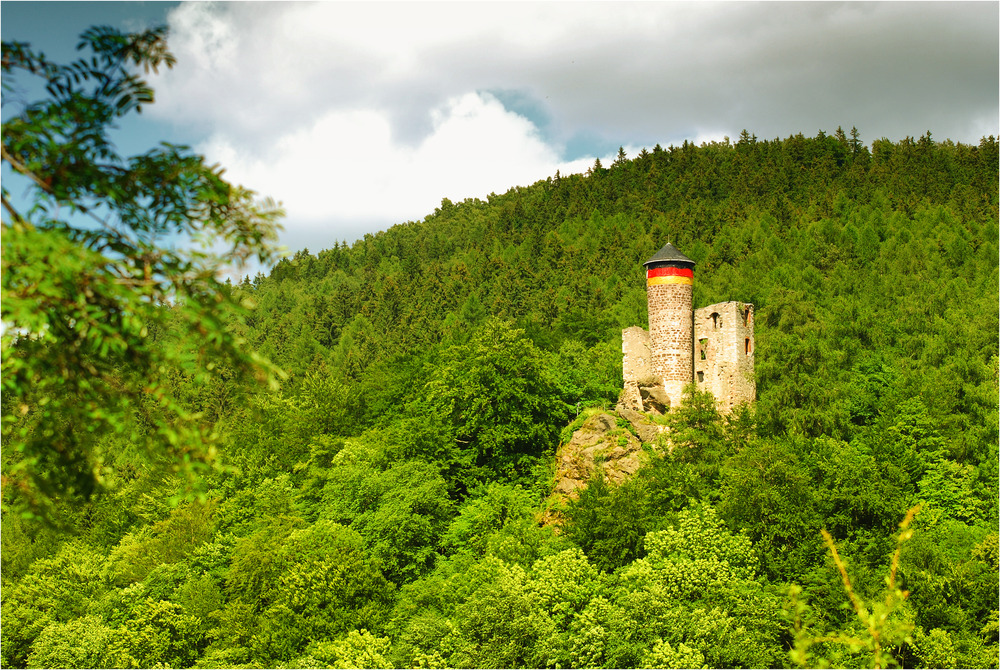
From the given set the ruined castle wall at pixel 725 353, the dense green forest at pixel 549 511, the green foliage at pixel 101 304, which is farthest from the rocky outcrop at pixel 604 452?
the green foliage at pixel 101 304

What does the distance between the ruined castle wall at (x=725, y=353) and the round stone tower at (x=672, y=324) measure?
38 cm

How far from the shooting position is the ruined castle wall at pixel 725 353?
94.5 feet

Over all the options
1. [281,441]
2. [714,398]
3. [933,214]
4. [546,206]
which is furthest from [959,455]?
[546,206]

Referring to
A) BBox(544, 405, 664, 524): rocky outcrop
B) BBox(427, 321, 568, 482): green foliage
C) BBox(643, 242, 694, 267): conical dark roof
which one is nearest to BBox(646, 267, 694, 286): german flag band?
BBox(643, 242, 694, 267): conical dark roof

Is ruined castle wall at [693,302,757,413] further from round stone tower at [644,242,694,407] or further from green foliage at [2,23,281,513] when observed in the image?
green foliage at [2,23,281,513]

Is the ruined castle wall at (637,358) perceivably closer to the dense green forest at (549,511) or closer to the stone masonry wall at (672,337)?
the stone masonry wall at (672,337)

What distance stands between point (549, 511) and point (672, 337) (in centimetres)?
718

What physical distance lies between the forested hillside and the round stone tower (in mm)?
1263

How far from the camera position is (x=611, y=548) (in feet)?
83.9

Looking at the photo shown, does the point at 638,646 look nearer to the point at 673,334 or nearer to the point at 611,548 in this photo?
the point at 611,548

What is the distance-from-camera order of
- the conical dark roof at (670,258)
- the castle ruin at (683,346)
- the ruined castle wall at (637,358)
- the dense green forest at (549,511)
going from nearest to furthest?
1. the dense green forest at (549,511)
2. the castle ruin at (683,346)
3. the conical dark roof at (670,258)
4. the ruined castle wall at (637,358)

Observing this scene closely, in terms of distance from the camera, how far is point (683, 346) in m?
29.2

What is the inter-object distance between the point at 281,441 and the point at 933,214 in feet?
178

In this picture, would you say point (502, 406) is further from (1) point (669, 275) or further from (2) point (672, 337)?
(1) point (669, 275)
